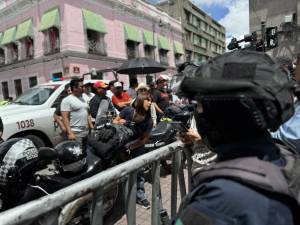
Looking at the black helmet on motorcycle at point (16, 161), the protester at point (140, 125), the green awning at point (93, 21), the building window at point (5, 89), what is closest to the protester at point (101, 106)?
the protester at point (140, 125)

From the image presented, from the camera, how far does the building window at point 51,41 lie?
18953 millimetres

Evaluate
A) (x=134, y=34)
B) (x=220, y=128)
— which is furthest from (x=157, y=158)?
(x=134, y=34)

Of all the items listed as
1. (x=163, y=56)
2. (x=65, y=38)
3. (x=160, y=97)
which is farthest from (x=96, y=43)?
(x=160, y=97)

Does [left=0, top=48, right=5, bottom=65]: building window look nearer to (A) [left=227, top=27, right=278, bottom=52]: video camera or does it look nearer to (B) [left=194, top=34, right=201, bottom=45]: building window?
(A) [left=227, top=27, right=278, bottom=52]: video camera

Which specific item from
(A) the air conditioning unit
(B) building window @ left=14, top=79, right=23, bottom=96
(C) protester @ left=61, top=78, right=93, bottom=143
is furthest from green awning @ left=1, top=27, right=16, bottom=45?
(C) protester @ left=61, top=78, right=93, bottom=143

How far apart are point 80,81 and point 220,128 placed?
170 inches

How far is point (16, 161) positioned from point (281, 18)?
20041 millimetres

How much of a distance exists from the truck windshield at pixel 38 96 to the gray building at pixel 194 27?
23.6 meters

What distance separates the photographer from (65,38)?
18.3 meters

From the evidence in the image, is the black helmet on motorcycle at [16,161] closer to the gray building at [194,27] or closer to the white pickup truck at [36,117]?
the white pickup truck at [36,117]

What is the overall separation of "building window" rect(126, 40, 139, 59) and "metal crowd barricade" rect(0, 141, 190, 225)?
71.7 ft

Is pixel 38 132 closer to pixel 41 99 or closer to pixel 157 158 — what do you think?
pixel 41 99

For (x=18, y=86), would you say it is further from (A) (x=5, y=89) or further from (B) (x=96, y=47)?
(B) (x=96, y=47)

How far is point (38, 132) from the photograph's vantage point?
6.13 metres
